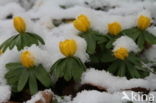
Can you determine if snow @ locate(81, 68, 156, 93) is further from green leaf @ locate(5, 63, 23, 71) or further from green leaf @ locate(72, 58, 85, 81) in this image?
green leaf @ locate(5, 63, 23, 71)

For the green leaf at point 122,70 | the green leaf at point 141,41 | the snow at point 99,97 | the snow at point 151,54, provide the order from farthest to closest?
1. the snow at point 151,54
2. the green leaf at point 141,41
3. the green leaf at point 122,70
4. the snow at point 99,97

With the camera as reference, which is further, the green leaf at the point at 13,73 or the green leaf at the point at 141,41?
the green leaf at the point at 141,41

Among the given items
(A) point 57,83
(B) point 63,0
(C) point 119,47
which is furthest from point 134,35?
(B) point 63,0

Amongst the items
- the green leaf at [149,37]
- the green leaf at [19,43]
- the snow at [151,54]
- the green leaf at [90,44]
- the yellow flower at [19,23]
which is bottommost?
the snow at [151,54]

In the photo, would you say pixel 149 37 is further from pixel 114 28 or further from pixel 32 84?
pixel 32 84

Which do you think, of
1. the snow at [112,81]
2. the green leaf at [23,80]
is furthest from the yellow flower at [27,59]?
the snow at [112,81]

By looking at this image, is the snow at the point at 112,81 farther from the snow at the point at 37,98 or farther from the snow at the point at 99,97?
the snow at the point at 37,98

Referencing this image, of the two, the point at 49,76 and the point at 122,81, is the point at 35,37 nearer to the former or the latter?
the point at 49,76

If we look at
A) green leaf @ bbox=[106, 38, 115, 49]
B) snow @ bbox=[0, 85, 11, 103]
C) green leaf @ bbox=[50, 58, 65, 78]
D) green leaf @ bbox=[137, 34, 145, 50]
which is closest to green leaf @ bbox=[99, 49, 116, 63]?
green leaf @ bbox=[106, 38, 115, 49]
